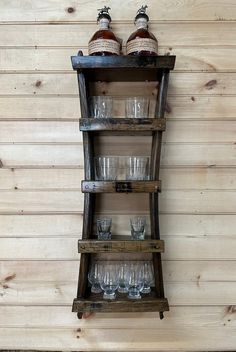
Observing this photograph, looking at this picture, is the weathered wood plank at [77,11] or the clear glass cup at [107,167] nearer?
the clear glass cup at [107,167]

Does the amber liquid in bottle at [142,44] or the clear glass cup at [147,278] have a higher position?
the amber liquid in bottle at [142,44]

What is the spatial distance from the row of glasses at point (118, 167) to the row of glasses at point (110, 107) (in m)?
0.15

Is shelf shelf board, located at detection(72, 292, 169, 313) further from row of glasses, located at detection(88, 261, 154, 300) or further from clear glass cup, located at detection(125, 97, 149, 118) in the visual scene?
clear glass cup, located at detection(125, 97, 149, 118)

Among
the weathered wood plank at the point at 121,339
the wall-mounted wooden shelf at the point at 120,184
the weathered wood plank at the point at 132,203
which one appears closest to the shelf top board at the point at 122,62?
the wall-mounted wooden shelf at the point at 120,184

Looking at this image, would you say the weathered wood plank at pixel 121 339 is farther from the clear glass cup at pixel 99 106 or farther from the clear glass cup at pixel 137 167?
the clear glass cup at pixel 99 106

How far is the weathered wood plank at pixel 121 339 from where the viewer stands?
4.28 feet

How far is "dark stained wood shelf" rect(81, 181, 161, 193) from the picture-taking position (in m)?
1.14

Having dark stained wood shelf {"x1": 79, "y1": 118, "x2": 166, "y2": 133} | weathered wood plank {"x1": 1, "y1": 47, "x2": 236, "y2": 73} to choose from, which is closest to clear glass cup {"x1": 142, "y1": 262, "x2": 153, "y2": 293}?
dark stained wood shelf {"x1": 79, "y1": 118, "x2": 166, "y2": 133}

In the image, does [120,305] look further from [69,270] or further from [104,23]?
[104,23]

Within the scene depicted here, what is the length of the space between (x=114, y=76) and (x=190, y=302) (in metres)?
0.91

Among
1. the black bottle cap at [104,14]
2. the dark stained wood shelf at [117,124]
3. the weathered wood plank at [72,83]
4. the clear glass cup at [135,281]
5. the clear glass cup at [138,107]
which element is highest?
the black bottle cap at [104,14]

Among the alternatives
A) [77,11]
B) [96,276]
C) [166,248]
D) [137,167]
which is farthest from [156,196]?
[77,11]

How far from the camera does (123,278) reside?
121 centimetres

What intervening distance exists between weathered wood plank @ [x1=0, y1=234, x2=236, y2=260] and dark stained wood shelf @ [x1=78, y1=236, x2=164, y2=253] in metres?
0.17
